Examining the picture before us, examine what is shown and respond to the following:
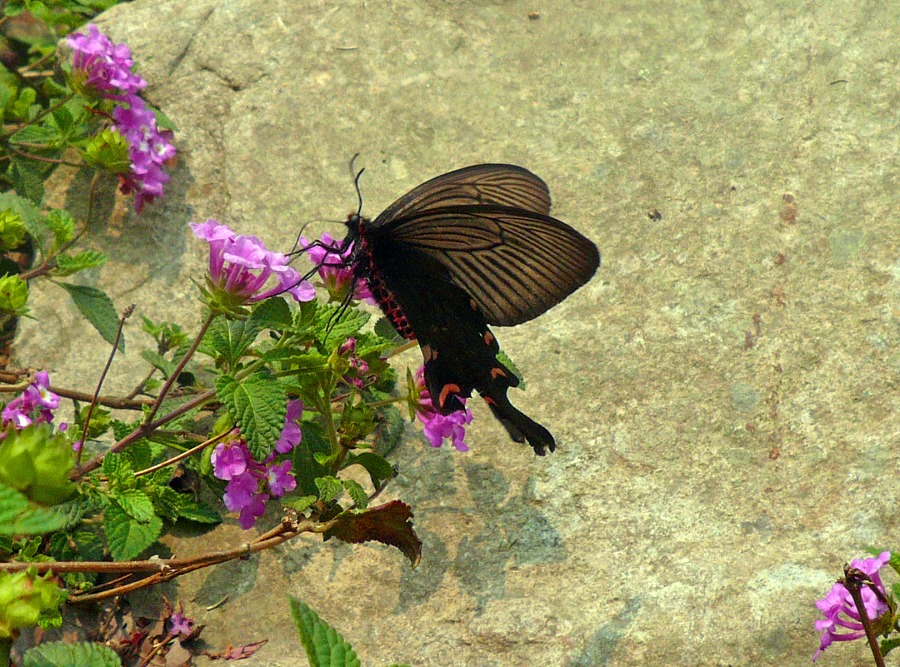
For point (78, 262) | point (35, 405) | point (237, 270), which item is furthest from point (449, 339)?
point (78, 262)

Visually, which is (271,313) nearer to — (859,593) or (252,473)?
(252,473)

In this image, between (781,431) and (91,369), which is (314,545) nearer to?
(91,369)

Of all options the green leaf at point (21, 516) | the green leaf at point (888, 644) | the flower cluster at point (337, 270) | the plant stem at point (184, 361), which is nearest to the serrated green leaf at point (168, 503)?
the plant stem at point (184, 361)

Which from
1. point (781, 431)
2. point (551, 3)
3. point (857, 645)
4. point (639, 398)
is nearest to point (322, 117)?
point (551, 3)

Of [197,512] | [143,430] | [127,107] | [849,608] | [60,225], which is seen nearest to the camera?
[849,608]

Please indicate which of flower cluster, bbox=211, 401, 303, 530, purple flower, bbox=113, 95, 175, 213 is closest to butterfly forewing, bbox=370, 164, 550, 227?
flower cluster, bbox=211, 401, 303, 530

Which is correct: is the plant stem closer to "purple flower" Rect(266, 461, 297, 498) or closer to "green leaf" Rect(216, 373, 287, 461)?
"green leaf" Rect(216, 373, 287, 461)
